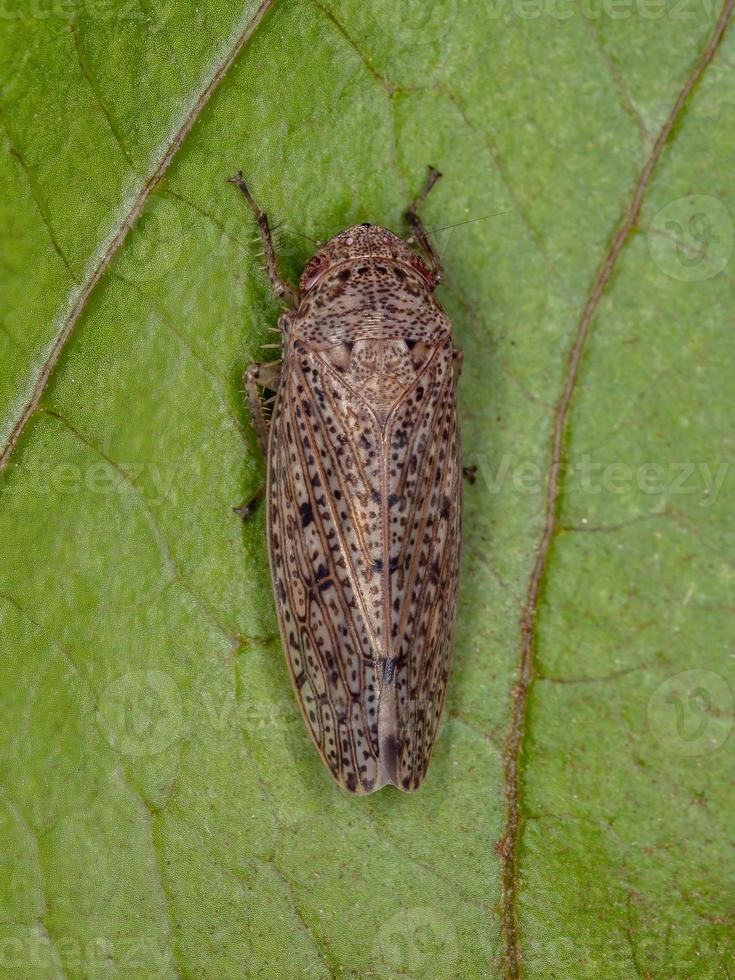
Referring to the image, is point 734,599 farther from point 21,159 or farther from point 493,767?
point 21,159

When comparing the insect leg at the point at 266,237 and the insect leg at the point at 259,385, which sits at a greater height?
the insect leg at the point at 266,237

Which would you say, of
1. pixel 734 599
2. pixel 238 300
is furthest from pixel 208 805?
pixel 734 599

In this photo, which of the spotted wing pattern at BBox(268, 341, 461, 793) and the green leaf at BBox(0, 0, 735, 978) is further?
the green leaf at BBox(0, 0, 735, 978)

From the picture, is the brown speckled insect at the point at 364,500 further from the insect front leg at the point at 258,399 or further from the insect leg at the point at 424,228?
the insect leg at the point at 424,228

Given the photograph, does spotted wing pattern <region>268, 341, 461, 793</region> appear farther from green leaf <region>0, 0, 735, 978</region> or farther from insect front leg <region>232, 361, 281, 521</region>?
green leaf <region>0, 0, 735, 978</region>

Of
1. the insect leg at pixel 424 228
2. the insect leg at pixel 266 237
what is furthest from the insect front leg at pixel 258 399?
the insect leg at pixel 424 228

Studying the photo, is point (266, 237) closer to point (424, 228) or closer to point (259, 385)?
point (259, 385)

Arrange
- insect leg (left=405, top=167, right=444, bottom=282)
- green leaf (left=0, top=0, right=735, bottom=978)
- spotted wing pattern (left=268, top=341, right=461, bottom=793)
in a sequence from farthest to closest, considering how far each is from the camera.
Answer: insect leg (left=405, top=167, right=444, bottom=282)
green leaf (left=0, top=0, right=735, bottom=978)
spotted wing pattern (left=268, top=341, right=461, bottom=793)

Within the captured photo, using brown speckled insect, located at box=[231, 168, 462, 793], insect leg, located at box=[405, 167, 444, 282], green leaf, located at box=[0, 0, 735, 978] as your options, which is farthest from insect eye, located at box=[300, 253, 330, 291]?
insect leg, located at box=[405, 167, 444, 282]
